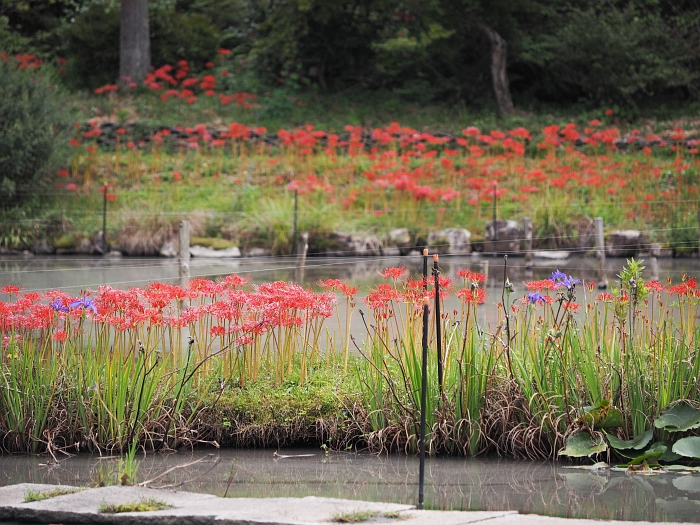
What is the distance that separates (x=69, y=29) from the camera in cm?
2538

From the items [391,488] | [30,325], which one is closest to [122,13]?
[30,325]

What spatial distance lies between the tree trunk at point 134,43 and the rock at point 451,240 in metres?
10.6

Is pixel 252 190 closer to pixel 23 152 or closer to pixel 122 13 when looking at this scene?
pixel 23 152

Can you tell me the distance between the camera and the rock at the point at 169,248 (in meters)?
16.6

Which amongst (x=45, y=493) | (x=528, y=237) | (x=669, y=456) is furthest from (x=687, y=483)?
(x=528, y=237)

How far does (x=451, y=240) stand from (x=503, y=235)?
0.90 m

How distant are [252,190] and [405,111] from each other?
762 centimetres

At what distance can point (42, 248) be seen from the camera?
17.1 meters

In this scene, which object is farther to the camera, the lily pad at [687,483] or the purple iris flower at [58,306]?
the purple iris flower at [58,306]

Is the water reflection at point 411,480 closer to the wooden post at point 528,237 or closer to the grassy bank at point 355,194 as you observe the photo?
the wooden post at point 528,237

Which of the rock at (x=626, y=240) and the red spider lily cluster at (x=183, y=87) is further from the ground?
the red spider lily cluster at (x=183, y=87)

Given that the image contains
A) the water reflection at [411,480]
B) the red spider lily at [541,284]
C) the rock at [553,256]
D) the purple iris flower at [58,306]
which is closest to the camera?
the water reflection at [411,480]

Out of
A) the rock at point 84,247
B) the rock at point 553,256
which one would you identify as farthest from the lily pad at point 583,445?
the rock at point 84,247

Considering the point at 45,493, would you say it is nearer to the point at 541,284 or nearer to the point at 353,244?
the point at 541,284
